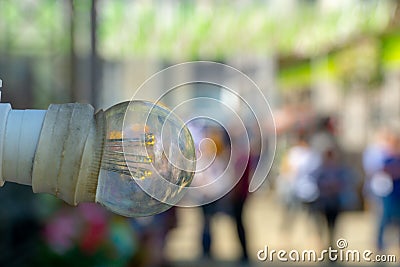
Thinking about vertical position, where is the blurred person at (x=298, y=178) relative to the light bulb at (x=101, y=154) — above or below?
below

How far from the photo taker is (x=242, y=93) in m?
4.91

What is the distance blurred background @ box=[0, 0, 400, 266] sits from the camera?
512cm

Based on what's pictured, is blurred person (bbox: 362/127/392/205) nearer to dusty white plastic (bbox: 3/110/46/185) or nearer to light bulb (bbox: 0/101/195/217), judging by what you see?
light bulb (bbox: 0/101/195/217)

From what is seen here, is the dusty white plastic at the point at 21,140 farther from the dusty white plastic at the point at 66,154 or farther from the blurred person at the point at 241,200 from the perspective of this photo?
the blurred person at the point at 241,200

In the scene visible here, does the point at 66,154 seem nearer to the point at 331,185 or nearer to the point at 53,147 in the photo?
the point at 53,147

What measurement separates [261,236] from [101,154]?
303 inches

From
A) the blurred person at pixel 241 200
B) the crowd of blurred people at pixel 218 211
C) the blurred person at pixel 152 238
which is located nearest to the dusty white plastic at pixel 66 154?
the crowd of blurred people at pixel 218 211

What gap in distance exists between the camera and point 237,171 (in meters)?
6.01

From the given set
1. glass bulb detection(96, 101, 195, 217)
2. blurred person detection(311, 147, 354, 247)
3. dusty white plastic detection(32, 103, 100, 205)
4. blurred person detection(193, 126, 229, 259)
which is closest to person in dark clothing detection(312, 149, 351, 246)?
blurred person detection(311, 147, 354, 247)

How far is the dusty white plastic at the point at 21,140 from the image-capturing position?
4.45ft

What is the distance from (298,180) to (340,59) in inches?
268

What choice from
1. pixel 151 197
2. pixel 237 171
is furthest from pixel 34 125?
pixel 237 171

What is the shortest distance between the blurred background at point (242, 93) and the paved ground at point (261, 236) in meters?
0.03

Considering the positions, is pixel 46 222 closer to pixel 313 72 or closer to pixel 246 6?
pixel 246 6
